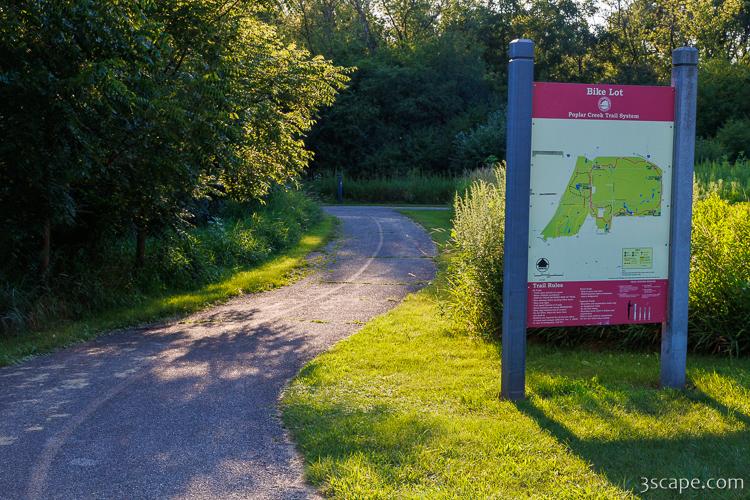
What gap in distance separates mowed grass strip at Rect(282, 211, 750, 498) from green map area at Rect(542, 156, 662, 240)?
142cm

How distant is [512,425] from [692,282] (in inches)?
137

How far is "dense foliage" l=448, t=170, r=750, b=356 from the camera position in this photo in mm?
7949

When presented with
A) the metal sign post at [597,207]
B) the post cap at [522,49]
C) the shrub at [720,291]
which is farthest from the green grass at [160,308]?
the shrub at [720,291]

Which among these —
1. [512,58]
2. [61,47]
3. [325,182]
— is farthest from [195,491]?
[325,182]

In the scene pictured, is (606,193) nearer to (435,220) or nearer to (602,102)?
(602,102)

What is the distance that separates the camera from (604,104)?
6449 mm

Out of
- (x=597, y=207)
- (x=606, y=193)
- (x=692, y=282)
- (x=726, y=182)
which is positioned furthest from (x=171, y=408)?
(x=726, y=182)

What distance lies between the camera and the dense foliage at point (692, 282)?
7949 mm

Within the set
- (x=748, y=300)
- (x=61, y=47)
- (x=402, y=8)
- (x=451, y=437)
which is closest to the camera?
(x=451, y=437)

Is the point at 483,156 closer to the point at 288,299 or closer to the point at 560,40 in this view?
the point at 560,40

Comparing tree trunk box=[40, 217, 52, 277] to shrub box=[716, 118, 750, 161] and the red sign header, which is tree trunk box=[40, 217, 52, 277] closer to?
the red sign header

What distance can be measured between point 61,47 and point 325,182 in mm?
35909

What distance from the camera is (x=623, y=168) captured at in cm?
654

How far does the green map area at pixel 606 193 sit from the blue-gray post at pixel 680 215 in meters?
0.19
